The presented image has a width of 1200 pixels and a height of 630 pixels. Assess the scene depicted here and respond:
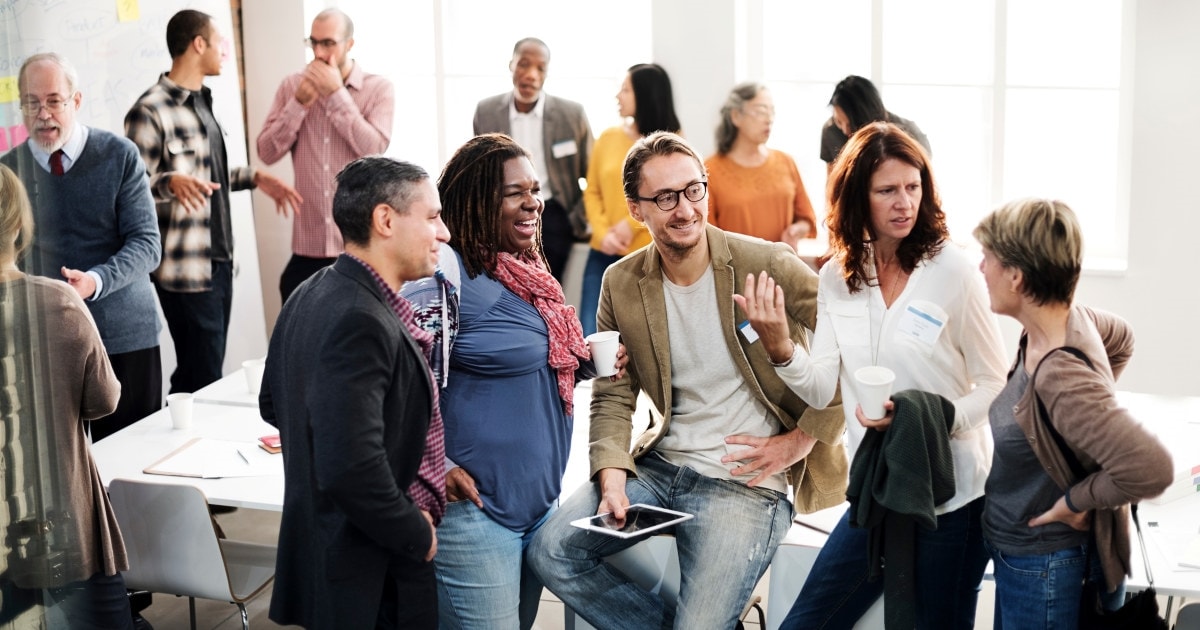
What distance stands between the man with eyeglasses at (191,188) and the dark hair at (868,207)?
3.07 m

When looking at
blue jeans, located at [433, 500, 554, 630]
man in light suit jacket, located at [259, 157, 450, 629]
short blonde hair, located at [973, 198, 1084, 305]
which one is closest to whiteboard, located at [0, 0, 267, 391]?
man in light suit jacket, located at [259, 157, 450, 629]

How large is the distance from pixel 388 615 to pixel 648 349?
90 cm

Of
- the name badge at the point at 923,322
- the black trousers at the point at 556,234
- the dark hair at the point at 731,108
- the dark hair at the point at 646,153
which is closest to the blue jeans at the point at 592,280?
the black trousers at the point at 556,234

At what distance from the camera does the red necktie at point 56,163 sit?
3719mm

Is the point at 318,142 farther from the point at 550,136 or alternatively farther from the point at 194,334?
the point at 194,334

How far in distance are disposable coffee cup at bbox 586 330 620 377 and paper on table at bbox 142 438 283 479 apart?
3.50 feet

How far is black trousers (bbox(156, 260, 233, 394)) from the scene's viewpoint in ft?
16.5

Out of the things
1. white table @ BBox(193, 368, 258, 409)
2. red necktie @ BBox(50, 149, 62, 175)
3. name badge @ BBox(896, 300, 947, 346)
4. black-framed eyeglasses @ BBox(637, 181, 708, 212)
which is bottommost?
white table @ BBox(193, 368, 258, 409)

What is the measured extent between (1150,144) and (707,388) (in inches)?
144

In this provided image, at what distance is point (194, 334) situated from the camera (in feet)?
16.7

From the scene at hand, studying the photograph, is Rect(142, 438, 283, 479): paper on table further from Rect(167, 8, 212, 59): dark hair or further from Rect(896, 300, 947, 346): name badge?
Rect(167, 8, 212, 59): dark hair

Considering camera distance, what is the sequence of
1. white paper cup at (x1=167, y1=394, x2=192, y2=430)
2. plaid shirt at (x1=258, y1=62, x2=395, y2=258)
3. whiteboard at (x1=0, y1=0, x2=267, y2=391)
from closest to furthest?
1. white paper cup at (x1=167, y1=394, x2=192, y2=430)
2. whiteboard at (x1=0, y1=0, x2=267, y2=391)
3. plaid shirt at (x1=258, y1=62, x2=395, y2=258)

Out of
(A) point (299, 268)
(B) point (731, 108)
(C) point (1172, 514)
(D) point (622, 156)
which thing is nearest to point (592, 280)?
(D) point (622, 156)

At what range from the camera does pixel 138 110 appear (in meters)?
4.86
